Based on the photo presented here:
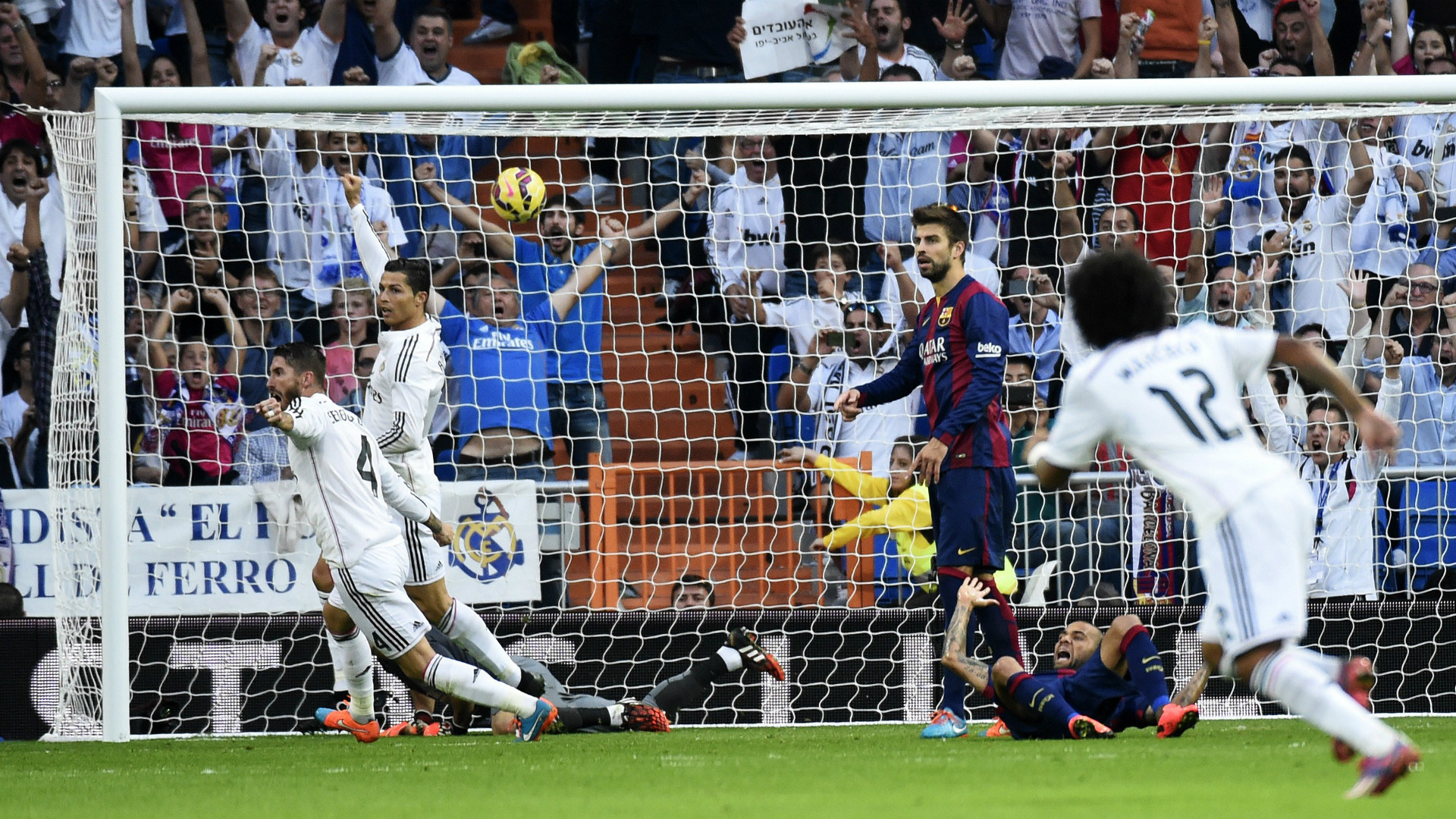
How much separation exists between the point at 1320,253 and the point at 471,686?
6205 mm

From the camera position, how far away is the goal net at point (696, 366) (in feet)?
27.6

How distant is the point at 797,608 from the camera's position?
8836 millimetres

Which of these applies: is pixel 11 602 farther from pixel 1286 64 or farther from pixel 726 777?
pixel 1286 64

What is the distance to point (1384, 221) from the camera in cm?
1030

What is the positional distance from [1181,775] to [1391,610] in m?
4.29

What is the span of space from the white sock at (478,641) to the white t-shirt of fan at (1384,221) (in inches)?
234

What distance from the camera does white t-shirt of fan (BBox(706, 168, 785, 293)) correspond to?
10.9 metres

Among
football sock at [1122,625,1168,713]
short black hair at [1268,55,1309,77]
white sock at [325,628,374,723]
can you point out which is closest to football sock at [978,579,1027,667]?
football sock at [1122,625,1168,713]

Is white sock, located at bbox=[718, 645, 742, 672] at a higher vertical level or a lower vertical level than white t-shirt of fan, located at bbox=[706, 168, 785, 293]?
lower

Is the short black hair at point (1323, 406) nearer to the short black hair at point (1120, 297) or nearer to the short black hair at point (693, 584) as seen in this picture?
the short black hair at point (693, 584)

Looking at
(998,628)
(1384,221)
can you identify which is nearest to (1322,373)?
(998,628)

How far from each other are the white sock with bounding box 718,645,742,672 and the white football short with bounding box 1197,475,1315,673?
3920 millimetres

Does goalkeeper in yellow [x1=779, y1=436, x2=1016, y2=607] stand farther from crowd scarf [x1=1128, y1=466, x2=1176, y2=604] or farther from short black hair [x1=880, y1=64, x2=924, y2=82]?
short black hair [x1=880, y1=64, x2=924, y2=82]

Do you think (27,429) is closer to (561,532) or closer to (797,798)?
(561,532)
